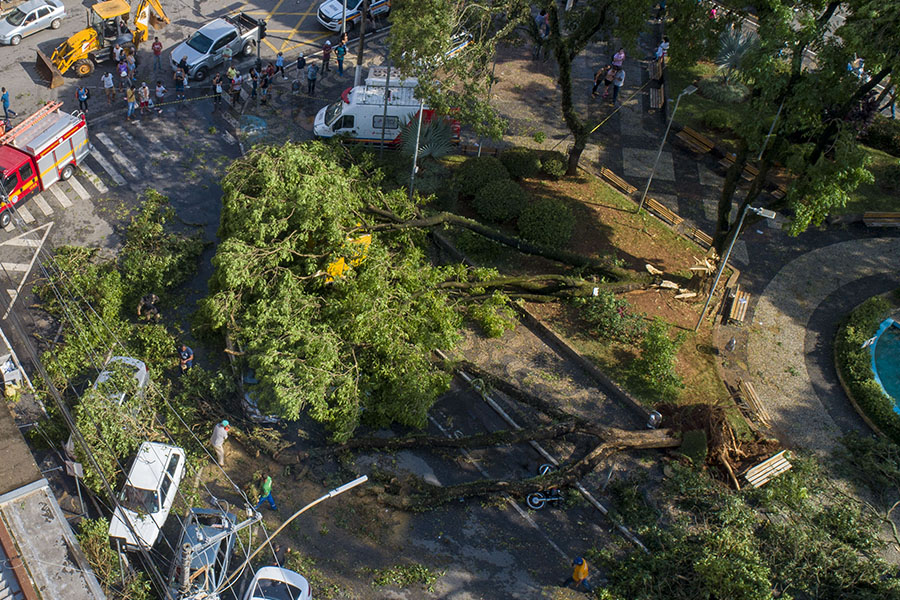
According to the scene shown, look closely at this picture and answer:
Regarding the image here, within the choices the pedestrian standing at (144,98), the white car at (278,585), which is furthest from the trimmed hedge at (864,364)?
the pedestrian standing at (144,98)

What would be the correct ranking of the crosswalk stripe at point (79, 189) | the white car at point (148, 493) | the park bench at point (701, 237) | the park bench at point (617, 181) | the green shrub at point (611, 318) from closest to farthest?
1. the white car at point (148, 493)
2. the green shrub at point (611, 318)
3. the crosswalk stripe at point (79, 189)
4. the park bench at point (701, 237)
5. the park bench at point (617, 181)

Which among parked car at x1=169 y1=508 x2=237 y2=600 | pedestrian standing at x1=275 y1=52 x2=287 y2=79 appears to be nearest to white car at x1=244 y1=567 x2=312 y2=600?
parked car at x1=169 y1=508 x2=237 y2=600

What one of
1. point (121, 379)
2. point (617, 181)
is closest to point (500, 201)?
point (617, 181)

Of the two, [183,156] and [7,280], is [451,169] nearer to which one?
[183,156]

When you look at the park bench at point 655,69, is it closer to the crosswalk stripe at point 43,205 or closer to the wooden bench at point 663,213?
the wooden bench at point 663,213

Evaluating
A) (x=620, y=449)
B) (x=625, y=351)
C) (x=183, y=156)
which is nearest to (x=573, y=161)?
(x=625, y=351)

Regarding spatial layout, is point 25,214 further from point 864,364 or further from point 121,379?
point 864,364

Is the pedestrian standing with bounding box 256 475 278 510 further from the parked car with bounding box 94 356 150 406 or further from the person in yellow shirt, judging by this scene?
the person in yellow shirt
